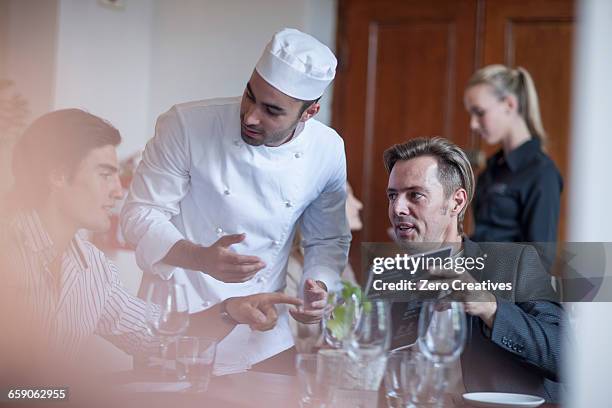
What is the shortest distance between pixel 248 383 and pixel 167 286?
254mm

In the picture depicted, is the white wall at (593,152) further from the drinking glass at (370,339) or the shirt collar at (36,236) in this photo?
the shirt collar at (36,236)

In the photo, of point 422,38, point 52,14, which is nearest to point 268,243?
point 52,14

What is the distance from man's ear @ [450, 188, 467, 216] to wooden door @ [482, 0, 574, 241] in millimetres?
1625

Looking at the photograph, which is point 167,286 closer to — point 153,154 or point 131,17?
point 153,154

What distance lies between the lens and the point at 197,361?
1.73 m

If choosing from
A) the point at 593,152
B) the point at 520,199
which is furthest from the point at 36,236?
the point at 520,199

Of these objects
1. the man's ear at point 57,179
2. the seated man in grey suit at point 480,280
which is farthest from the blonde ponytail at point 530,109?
the man's ear at point 57,179

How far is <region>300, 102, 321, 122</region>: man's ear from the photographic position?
198cm

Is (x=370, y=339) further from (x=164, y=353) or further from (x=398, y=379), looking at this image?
(x=164, y=353)

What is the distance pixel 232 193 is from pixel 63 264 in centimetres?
38

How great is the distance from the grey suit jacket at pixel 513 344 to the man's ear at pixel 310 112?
1.40 feet

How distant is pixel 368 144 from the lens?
2846mm

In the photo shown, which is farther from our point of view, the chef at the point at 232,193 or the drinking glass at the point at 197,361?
the chef at the point at 232,193

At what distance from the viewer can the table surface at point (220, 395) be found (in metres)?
1.70
